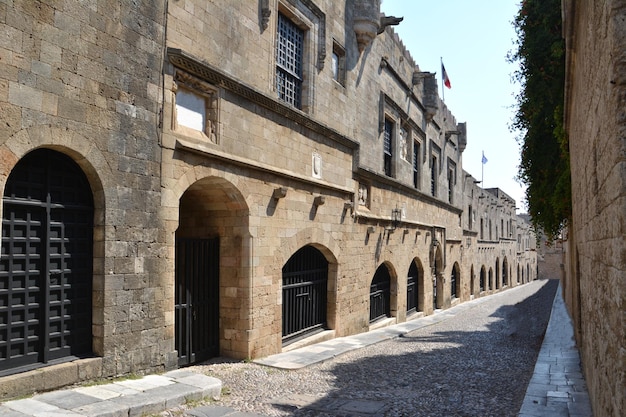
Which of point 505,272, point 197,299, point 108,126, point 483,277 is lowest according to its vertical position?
point 505,272

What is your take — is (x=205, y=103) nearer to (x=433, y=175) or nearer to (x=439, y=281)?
(x=433, y=175)

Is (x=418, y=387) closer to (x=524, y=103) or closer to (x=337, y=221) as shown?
(x=337, y=221)

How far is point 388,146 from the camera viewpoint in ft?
52.6

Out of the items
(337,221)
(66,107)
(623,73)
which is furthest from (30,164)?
(337,221)

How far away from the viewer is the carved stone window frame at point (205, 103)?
22.8ft

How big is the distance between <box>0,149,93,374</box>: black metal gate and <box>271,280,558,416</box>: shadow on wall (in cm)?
265

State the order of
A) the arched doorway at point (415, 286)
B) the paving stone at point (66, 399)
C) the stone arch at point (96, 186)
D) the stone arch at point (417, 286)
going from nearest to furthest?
the paving stone at point (66, 399), the stone arch at point (96, 186), the arched doorway at point (415, 286), the stone arch at point (417, 286)

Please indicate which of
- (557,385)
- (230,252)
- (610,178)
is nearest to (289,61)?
(230,252)

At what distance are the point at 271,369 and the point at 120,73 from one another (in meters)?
4.96

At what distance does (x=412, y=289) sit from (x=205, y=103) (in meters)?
12.9

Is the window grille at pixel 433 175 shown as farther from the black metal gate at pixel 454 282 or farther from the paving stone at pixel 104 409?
the paving stone at pixel 104 409

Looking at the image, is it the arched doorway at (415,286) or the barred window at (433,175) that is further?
the barred window at (433,175)

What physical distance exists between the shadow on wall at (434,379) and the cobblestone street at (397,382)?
12 millimetres

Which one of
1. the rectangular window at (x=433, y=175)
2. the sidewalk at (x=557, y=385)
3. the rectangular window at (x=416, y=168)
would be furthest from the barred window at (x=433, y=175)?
the sidewalk at (x=557, y=385)
